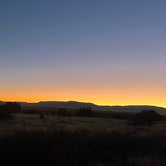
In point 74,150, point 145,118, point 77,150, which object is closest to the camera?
point 74,150

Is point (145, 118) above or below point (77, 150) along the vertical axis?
above

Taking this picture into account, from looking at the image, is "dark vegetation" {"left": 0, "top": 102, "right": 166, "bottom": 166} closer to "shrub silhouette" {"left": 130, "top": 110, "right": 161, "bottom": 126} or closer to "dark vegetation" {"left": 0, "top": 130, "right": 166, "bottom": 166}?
"dark vegetation" {"left": 0, "top": 130, "right": 166, "bottom": 166}

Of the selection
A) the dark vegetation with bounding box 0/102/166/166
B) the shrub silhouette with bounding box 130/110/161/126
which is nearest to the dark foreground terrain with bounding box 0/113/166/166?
the dark vegetation with bounding box 0/102/166/166

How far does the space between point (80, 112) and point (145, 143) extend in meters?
87.2

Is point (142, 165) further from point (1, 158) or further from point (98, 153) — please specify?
point (1, 158)

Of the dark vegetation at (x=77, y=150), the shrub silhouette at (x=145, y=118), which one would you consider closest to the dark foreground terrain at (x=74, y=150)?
the dark vegetation at (x=77, y=150)

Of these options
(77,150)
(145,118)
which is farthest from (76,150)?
(145,118)

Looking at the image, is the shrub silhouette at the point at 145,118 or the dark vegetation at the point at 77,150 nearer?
the dark vegetation at the point at 77,150

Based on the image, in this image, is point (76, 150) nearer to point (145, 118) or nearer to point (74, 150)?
point (74, 150)

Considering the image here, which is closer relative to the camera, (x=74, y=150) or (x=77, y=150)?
(x=74, y=150)

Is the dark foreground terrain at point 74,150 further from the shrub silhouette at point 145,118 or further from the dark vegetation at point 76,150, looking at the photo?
the shrub silhouette at point 145,118

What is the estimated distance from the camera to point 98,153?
22656 mm

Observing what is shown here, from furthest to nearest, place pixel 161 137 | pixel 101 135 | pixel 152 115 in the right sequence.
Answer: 1. pixel 152 115
2. pixel 161 137
3. pixel 101 135

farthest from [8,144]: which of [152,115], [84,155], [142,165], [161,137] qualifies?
[152,115]
